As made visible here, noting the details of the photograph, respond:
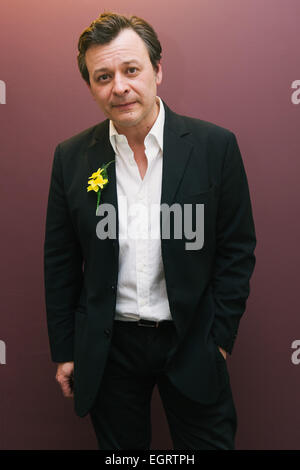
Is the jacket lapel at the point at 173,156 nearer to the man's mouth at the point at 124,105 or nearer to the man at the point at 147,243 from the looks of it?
the man at the point at 147,243

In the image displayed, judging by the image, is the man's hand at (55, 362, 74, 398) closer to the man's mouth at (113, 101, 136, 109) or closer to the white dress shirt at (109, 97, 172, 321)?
the white dress shirt at (109, 97, 172, 321)

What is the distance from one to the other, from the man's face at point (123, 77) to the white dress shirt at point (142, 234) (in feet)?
0.32

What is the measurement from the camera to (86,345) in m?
1.55

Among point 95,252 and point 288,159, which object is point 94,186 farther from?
point 288,159

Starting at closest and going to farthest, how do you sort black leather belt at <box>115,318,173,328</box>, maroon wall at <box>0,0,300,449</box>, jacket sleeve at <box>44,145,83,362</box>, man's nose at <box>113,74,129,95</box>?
man's nose at <box>113,74,129,95</box> < black leather belt at <box>115,318,173,328</box> < jacket sleeve at <box>44,145,83,362</box> < maroon wall at <box>0,0,300,449</box>

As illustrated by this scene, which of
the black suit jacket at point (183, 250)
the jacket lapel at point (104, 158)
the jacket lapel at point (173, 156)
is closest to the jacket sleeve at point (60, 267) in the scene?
the black suit jacket at point (183, 250)

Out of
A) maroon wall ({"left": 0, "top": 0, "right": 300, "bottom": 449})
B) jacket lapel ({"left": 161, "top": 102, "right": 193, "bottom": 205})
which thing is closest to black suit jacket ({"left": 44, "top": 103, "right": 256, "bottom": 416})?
jacket lapel ({"left": 161, "top": 102, "right": 193, "bottom": 205})

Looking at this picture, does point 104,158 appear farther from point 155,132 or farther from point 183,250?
point 183,250

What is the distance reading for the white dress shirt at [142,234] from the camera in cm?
146

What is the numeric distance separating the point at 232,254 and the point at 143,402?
0.60m

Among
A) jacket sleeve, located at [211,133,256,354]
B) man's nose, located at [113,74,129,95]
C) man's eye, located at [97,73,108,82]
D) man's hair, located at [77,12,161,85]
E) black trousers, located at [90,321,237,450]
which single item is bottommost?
black trousers, located at [90,321,237,450]

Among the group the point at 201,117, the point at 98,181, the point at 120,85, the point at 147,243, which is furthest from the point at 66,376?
the point at 201,117

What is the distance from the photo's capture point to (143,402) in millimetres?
1640

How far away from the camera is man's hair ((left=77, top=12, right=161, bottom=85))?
1381 millimetres
